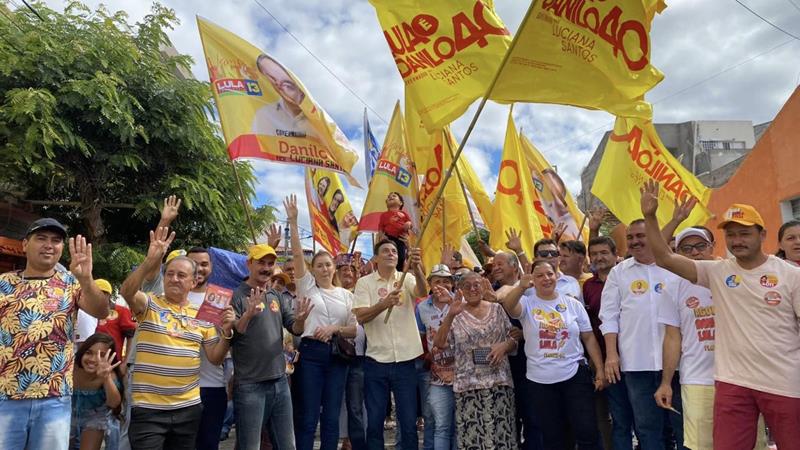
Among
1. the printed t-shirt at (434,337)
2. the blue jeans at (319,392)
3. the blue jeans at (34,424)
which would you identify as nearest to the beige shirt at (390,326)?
the printed t-shirt at (434,337)

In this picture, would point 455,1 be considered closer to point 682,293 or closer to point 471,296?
point 471,296

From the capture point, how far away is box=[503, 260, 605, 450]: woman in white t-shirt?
14.9ft

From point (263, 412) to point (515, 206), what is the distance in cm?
453

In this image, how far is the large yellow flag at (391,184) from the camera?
7.90 meters

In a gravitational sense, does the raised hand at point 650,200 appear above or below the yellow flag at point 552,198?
below

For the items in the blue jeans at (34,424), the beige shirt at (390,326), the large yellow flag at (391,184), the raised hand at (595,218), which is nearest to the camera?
the blue jeans at (34,424)

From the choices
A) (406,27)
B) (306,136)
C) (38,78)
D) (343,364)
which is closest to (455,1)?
(406,27)

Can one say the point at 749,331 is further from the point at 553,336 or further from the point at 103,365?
the point at 103,365

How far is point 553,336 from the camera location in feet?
15.3

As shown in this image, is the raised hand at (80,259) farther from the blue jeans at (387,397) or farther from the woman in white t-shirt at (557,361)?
the woman in white t-shirt at (557,361)

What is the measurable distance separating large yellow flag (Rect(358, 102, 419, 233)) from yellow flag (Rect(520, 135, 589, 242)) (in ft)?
6.78

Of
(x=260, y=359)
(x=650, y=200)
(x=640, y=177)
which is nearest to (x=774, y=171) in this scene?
(x=640, y=177)

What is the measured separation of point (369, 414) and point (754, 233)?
344 centimetres

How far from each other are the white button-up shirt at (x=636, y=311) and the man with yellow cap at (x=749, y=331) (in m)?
0.56
